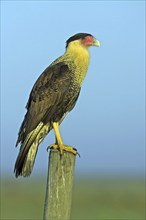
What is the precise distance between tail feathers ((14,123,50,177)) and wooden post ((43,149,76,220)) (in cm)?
123

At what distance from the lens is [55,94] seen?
719 centimetres

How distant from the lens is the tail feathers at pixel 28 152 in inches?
243

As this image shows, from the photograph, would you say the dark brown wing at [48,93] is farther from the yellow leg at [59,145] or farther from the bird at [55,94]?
the yellow leg at [59,145]

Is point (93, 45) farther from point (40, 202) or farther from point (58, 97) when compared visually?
point (40, 202)

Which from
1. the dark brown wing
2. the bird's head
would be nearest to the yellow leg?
the dark brown wing

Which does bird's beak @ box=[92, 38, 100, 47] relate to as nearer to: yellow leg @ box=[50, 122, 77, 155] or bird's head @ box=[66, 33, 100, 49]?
bird's head @ box=[66, 33, 100, 49]

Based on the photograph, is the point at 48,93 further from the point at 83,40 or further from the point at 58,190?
the point at 58,190

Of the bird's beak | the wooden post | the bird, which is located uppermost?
the bird's beak

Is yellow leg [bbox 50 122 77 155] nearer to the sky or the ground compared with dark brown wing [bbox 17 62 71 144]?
nearer to the ground

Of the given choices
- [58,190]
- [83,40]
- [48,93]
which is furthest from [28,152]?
[83,40]

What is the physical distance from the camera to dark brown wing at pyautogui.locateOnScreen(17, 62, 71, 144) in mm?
6883

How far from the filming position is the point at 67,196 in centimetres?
491

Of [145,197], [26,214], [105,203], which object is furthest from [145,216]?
[145,197]

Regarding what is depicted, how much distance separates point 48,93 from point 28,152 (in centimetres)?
99
